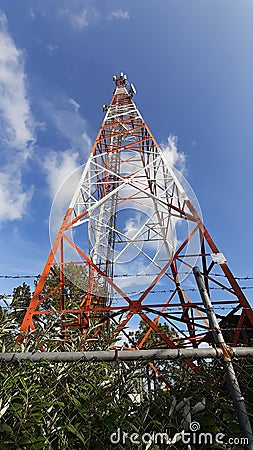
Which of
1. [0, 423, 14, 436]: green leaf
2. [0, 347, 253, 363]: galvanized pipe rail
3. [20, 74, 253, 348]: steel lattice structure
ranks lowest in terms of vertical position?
[0, 423, 14, 436]: green leaf

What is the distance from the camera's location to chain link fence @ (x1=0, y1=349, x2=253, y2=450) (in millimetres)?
1455

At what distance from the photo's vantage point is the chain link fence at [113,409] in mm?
1455

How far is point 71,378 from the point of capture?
182 centimetres

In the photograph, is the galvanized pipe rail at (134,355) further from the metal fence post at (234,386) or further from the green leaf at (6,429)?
the green leaf at (6,429)

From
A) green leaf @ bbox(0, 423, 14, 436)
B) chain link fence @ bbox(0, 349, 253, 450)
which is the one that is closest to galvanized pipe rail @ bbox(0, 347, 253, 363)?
chain link fence @ bbox(0, 349, 253, 450)

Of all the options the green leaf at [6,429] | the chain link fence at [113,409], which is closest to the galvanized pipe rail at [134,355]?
the chain link fence at [113,409]

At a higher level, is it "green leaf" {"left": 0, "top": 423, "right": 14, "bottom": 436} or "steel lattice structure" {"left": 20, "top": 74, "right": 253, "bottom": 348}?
"steel lattice structure" {"left": 20, "top": 74, "right": 253, "bottom": 348}

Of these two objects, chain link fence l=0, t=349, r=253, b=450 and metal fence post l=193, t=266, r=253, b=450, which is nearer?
metal fence post l=193, t=266, r=253, b=450

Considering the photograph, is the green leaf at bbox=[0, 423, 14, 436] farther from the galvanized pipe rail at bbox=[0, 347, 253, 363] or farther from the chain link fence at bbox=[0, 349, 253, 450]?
the galvanized pipe rail at bbox=[0, 347, 253, 363]

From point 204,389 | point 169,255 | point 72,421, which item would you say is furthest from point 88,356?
point 169,255

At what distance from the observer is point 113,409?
162cm

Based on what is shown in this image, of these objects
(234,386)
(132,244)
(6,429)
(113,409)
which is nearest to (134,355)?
(113,409)

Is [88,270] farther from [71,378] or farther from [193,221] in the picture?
[71,378]

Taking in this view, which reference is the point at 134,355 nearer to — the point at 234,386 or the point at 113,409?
the point at 113,409
